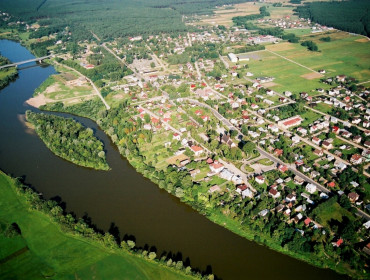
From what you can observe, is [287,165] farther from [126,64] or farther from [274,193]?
[126,64]

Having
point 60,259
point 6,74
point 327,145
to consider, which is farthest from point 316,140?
point 6,74

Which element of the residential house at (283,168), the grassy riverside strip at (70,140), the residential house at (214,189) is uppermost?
the grassy riverside strip at (70,140)

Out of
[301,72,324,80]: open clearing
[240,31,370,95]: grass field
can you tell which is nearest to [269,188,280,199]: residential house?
[240,31,370,95]: grass field

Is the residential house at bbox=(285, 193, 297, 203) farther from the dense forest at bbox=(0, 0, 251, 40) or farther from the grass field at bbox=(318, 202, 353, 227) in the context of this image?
the dense forest at bbox=(0, 0, 251, 40)

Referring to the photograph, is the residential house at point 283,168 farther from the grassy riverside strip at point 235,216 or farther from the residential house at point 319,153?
the grassy riverside strip at point 235,216

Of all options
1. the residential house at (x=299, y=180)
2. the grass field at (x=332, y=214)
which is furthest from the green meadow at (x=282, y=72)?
the grass field at (x=332, y=214)

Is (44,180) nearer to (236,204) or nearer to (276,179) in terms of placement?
(236,204)

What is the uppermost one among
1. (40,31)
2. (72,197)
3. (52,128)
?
(40,31)

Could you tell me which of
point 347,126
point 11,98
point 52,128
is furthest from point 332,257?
point 11,98
